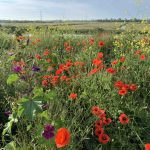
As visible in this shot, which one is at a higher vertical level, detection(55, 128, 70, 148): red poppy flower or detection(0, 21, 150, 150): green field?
detection(55, 128, 70, 148): red poppy flower

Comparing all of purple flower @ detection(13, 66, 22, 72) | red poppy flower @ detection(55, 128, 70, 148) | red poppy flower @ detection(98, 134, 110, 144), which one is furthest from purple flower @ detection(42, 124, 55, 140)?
purple flower @ detection(13, 66, 22, 72)

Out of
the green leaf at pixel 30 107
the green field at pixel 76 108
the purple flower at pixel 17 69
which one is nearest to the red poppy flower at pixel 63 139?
the green field at pixel 76 108

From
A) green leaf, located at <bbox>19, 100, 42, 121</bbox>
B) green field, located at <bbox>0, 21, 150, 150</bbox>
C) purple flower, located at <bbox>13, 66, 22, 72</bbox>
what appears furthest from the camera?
purple flower, located at <bbox>13, 66, 22, 72</bbox>

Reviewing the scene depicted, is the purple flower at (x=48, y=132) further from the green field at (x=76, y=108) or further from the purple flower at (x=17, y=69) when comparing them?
the purple flower at (x=17, y=69)

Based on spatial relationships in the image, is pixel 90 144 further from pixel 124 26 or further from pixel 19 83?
pixel 124 26

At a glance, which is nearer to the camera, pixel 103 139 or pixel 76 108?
pixel 103 139

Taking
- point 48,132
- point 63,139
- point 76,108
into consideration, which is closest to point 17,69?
point 76,108

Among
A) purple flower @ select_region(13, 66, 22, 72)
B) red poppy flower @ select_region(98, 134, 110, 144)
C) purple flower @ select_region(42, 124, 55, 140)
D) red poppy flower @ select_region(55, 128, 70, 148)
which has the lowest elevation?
red poppy flower @ select_region(98, 134, 110, 144)

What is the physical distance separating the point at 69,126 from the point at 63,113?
9.1 inches

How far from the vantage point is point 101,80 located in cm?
513

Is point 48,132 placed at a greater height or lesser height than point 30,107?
lesser

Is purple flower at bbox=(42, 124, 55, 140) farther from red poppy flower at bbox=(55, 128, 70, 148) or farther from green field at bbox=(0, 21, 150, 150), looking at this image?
red poppy flower at bbox=(55, 128, 70, 148)

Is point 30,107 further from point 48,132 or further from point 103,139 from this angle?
point 103,139

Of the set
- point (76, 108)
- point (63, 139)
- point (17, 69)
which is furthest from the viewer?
point (76, 108)
